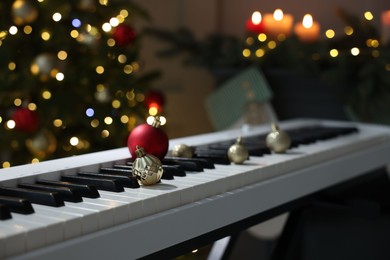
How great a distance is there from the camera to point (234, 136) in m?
2.66

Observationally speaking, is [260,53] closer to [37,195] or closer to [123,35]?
[123,35]

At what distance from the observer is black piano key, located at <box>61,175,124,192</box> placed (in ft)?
5.38

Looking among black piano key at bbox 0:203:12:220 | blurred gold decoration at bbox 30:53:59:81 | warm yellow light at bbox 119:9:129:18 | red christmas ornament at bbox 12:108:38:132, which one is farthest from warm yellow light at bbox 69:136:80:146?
black piano key at bbox 0:203:12:220

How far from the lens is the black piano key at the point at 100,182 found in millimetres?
1640

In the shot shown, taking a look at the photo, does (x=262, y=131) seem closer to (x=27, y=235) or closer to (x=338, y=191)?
(x=338, y=191)

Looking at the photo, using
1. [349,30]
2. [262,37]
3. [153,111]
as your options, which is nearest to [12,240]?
[153,111]

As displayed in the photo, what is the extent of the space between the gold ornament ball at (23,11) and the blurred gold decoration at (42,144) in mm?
548

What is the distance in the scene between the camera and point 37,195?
4.90 ft

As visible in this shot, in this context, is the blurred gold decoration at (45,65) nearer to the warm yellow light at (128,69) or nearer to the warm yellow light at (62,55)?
the warm yellow light at (62,55)

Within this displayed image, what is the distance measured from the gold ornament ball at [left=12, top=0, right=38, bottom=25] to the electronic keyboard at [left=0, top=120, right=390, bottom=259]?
1.29 meters

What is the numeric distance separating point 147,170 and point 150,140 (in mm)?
249

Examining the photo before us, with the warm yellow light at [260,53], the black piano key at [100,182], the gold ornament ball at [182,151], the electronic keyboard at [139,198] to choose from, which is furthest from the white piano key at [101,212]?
the warm yellow light at [260,53]

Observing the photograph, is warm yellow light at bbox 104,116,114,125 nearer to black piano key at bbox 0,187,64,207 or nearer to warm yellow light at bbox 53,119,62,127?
warm yellow light at bbox 53,119,62,127

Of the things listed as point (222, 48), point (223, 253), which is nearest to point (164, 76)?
point (222, 48)
